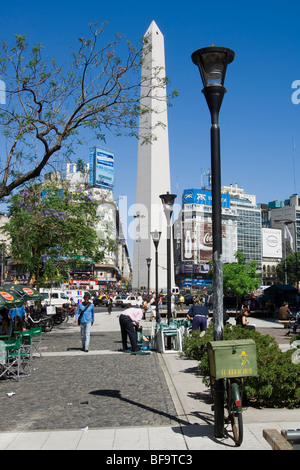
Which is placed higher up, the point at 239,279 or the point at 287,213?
the point at 287,213

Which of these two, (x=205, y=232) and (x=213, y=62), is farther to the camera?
(x=205, y=232)

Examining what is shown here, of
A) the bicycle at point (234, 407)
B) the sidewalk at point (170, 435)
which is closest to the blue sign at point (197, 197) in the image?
the sidewalk at point (170, 435)

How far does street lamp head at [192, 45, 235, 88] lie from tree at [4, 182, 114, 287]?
15520 mm

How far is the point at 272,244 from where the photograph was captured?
149 metres

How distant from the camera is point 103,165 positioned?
11700cm

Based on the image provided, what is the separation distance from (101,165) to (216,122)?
11155 centimetres

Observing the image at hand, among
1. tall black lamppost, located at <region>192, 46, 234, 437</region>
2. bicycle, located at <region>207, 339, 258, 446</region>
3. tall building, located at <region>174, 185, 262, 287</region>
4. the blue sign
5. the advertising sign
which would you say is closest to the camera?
bicycle, located at <region>207, 339, 258, 446</region>

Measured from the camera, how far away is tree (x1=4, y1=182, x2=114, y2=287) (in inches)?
832

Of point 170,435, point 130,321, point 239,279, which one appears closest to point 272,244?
point 239,279

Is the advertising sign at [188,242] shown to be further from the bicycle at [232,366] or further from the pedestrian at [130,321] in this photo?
the bicycle at [232,366]

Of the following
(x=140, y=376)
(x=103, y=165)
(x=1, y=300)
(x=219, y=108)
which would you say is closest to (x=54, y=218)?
(x=1, y=300)

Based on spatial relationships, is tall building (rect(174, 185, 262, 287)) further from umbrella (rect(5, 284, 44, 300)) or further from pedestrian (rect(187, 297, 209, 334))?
pedestrian (rect(187, 297, 209, 334))

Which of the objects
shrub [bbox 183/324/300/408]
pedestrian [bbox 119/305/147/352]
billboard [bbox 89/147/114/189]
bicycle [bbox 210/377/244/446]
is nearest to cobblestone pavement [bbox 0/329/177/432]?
pedestrian [bbox 119/305/147/352]

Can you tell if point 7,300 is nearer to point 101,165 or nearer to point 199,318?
point 199,318
